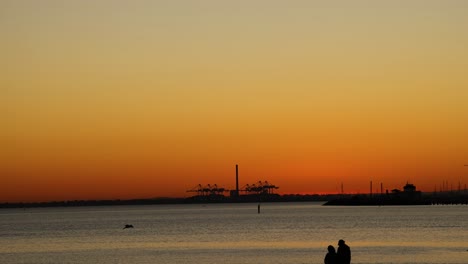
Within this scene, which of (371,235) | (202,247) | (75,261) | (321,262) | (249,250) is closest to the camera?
(321,262)

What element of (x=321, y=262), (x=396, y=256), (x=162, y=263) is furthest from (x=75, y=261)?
(x=396, y=256)

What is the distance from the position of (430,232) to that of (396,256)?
37771 mm

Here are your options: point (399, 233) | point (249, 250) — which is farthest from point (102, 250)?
point (399, 233)

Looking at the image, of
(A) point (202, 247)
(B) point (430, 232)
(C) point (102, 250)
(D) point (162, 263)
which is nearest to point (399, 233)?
(B) point (430, 232)

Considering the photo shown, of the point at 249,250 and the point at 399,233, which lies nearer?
the point at 249,250

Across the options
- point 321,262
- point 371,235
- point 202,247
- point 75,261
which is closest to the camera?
point 321,262

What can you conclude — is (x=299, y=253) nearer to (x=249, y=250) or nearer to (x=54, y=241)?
(x=249, y=250)

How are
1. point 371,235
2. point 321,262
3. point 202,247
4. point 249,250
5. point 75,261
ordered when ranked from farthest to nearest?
1. point 371,235
2. point 202,247
3. point 249,250
4. point 75,261
5. point 321,262

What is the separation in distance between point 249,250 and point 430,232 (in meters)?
32.5

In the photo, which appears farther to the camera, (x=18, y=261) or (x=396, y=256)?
(x=18, y=261)

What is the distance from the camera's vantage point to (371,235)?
332 feet

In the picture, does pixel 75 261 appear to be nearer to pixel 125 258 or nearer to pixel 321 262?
pixel 125 258

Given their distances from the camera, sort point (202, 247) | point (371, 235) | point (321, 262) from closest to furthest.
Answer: point (321, 262), point (202, 247), point (371, 235)

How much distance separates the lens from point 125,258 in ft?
247
